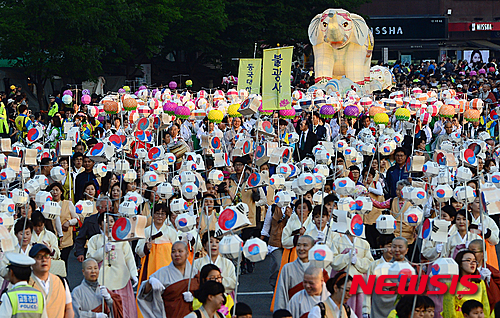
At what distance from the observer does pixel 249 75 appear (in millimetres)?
20000

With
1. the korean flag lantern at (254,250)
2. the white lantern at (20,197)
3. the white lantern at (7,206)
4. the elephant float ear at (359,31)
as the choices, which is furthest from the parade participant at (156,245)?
the elephant float ear at (359,31)

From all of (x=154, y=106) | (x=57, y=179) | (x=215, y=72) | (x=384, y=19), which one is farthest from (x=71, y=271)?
(x=384, y=19)

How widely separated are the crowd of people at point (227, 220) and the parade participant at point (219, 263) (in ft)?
0.06

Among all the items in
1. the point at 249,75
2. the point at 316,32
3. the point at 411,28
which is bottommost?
the point at 249,75

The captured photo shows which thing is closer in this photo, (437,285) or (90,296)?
(437,285)

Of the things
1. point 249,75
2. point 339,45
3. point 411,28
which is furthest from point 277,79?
point 411,28

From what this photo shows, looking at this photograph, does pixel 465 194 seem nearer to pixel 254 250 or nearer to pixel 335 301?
pixel 254 250

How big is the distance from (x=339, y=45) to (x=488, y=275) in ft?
67.0

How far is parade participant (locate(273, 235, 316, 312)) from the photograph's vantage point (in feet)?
28.0

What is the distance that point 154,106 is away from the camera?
741 inches

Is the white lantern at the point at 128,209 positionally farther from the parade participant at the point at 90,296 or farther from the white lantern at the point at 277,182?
the white lantern at the point at 277,182

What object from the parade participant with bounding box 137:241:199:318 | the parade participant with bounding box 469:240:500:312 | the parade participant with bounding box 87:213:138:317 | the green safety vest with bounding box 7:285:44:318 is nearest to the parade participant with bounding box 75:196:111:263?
the parade participant with bounding box 87:213:138:317

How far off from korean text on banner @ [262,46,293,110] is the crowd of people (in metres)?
0.89

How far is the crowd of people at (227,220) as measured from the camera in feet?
24.6
